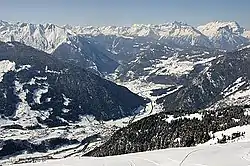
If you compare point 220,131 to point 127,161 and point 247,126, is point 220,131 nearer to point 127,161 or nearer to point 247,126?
point 247,126

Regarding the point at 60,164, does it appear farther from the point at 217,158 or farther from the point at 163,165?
the point at 217,158

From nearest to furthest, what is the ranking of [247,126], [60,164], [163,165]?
[163,165]
[60,164]
[247,126]

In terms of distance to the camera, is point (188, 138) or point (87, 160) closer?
point (87, 160)

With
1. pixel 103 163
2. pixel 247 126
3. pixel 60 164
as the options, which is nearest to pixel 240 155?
pixel 103 163

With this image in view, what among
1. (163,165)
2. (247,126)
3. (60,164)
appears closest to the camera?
(163,165)

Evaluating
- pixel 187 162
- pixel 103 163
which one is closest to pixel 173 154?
pixel 187 162

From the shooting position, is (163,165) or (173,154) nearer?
(163,165)
